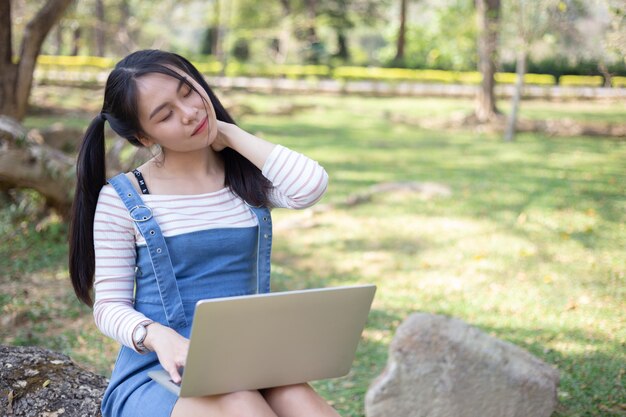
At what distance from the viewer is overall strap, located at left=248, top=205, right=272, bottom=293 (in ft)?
5.95

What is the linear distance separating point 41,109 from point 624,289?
11.0m

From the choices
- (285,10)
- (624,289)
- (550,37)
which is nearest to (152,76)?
(624,289)

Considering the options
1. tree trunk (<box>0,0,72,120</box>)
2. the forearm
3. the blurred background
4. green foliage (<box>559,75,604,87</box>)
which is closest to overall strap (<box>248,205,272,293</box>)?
the forearm

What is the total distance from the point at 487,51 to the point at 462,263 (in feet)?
25.6

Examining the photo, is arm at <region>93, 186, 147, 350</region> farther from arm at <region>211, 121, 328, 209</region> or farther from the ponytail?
arm at <region>211, 121, 328, 209</region>

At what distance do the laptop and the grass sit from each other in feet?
5.33

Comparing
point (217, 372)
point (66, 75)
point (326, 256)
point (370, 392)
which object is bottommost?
point (66, 75)

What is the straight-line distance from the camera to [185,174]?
1832mm

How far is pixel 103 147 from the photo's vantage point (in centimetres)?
178

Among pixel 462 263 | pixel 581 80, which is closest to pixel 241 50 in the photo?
pixel 581 80

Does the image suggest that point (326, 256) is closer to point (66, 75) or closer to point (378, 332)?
point (378, 332)

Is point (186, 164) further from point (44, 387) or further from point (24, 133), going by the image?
point (24, 133)

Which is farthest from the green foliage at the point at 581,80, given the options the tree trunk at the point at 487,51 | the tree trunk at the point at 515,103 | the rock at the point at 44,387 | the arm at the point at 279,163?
the rock at the point at 44,387

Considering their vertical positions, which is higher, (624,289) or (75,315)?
(624,289)
